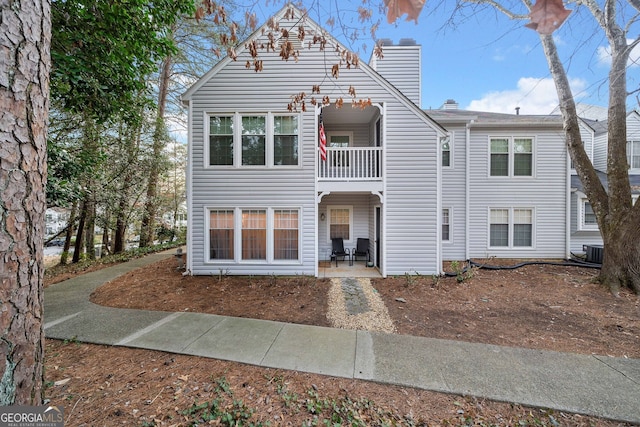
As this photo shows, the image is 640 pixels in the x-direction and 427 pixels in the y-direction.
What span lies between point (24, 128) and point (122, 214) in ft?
40.1

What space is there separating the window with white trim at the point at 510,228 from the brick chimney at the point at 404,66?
5.31 meters

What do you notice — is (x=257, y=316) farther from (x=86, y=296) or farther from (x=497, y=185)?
(x=497, y=185)

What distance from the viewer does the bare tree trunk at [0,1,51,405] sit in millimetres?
1216

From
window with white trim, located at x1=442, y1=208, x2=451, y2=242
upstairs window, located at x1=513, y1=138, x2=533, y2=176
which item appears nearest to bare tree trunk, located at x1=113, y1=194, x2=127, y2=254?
window with white trim, located at x1=442, y1=208, x2=451, y2=242

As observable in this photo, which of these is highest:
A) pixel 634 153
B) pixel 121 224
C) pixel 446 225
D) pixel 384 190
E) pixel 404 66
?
pixel 404 66

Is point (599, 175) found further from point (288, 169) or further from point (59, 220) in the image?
point (59, 220)

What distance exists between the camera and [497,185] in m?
9.73

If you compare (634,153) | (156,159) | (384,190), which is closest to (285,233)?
(384,190)

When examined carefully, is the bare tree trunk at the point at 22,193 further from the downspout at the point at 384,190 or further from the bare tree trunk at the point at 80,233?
the bare tree trunk at the point at 80,233

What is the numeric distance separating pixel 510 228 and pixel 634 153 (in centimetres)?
701

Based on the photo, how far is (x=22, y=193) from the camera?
1297 mm

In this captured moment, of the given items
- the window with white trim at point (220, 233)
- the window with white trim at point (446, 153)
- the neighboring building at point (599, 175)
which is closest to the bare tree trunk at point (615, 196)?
the window with white trim at point (446, 153)

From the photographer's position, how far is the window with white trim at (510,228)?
980cm

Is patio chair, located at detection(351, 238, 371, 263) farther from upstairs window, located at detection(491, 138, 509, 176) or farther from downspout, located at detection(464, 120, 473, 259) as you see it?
upstairs window, located at detection(491, 138, 509, 176)
